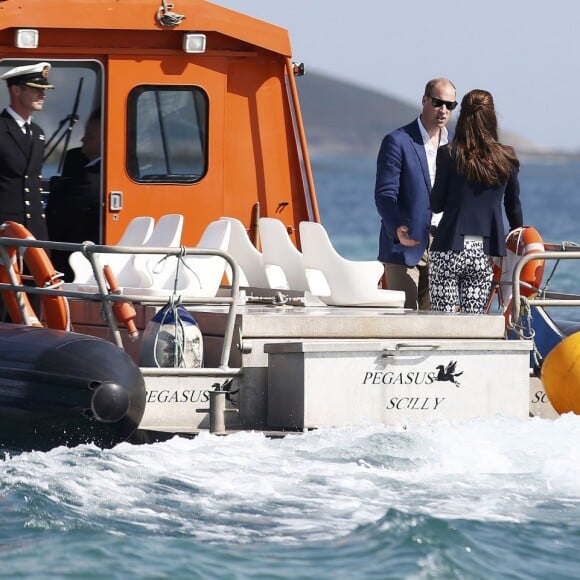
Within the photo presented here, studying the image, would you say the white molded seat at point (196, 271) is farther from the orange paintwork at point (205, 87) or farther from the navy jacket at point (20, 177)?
the orange paintwork at point (205, 87)

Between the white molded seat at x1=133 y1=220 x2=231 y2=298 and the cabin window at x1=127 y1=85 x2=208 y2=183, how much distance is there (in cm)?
99

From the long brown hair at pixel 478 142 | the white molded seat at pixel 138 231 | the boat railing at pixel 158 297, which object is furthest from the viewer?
the white molded seat at pixel 138 231

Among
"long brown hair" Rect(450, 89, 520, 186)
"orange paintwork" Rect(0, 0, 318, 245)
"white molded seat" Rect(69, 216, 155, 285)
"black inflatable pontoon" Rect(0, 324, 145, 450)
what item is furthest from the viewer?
"orange paintwork" Rect(0, 0, 318, 245)

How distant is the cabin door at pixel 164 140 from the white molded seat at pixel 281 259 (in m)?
0.88

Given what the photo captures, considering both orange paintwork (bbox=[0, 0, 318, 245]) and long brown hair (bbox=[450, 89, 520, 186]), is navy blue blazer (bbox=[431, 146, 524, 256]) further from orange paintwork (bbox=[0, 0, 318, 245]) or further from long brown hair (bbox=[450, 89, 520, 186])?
orange paintwork (bbox=[0, 0, 318, 245])

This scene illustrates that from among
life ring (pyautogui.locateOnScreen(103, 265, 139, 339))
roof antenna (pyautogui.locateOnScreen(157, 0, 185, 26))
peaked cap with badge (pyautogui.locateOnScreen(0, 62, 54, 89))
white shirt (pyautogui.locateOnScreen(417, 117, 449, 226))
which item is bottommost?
life ring (pyautogui.locateOnScreen(103, 265, 139, 339))

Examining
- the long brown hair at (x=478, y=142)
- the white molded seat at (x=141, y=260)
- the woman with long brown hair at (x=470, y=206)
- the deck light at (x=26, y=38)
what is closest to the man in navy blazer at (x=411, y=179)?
the woman with long brown hair at (x=470, y=206)

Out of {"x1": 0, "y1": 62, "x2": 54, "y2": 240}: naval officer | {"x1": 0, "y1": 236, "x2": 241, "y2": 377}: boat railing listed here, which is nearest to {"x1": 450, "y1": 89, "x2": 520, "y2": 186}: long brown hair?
{"x1": 0, "y1": 236, "x2": 241, "y2": 377}: boat railing

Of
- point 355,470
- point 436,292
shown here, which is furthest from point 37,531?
point 436,292

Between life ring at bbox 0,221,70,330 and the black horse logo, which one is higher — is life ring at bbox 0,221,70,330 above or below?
above

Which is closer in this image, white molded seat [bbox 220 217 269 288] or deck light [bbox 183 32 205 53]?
white molded seat [bbox 220 217 269 288]

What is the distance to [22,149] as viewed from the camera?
9.75 meters

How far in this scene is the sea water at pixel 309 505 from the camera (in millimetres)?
6590

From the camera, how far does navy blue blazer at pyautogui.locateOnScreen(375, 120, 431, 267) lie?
9.59 metres
